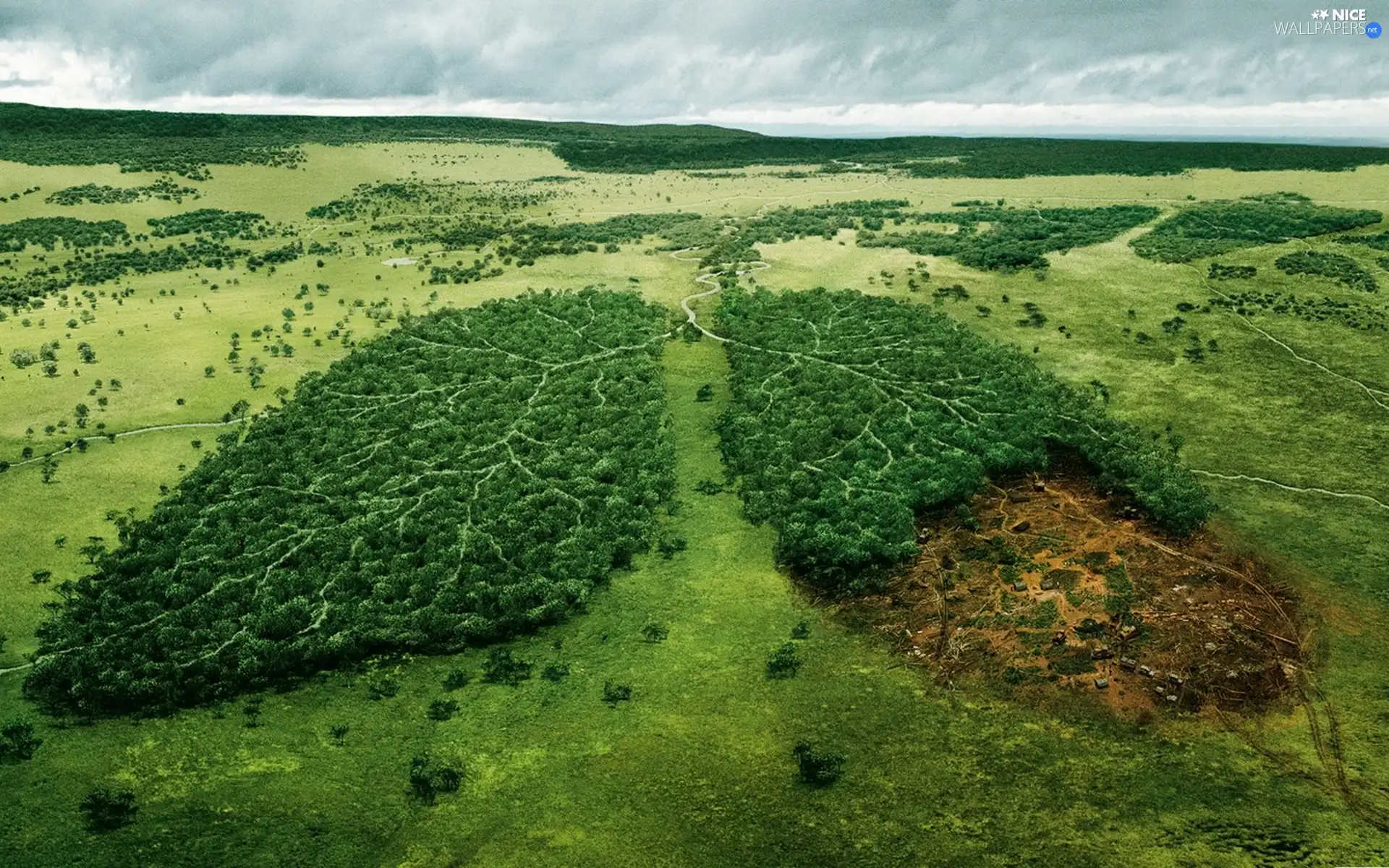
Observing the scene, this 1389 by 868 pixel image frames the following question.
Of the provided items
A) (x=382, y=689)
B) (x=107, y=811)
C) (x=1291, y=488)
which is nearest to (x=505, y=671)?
(x=382, y=689)

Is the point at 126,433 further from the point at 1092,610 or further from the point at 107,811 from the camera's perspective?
the point at 1092,610

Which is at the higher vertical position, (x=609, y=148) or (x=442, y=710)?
(x=609, y=148)

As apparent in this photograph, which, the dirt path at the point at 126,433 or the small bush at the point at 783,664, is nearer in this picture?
the small bush at the point at 783,664

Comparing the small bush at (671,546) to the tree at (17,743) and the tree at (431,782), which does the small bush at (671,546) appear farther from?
the tree at (17,743)

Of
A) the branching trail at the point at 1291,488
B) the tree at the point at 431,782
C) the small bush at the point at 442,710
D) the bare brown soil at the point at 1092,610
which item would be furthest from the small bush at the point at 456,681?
the branching trail at the point at 1291,488

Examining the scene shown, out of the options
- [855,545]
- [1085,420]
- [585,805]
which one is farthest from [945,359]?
[585,805]

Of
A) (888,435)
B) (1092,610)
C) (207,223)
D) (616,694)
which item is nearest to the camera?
(616,694)

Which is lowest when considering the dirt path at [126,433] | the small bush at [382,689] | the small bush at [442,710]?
the small bush at [442,710]
